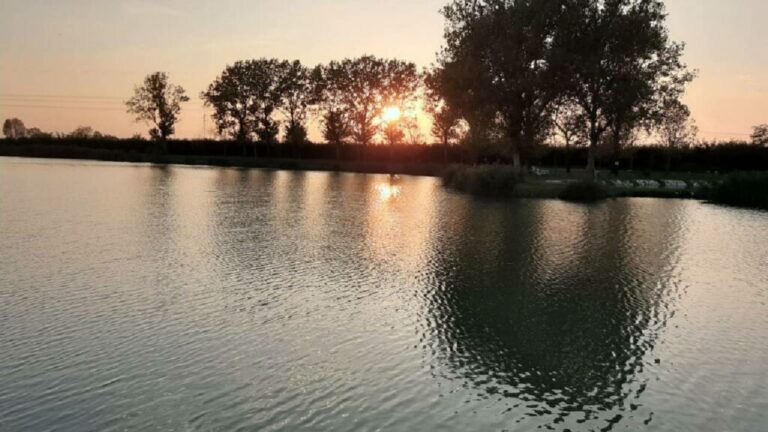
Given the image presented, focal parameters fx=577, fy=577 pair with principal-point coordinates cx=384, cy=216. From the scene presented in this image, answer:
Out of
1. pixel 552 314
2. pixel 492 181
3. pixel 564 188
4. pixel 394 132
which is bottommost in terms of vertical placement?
pixel 552 314

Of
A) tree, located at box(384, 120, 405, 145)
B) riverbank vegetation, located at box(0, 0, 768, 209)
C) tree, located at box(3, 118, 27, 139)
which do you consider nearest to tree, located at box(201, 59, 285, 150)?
riverbank vegetation, located at box(0, 0, 768, 209)

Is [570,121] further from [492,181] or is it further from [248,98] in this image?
[248,98]

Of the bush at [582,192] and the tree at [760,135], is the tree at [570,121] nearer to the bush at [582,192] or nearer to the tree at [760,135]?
the bush at [582,192]

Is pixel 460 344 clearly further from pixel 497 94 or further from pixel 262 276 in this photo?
pixel 497 94

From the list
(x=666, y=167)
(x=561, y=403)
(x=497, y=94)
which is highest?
(x=497, y=94)

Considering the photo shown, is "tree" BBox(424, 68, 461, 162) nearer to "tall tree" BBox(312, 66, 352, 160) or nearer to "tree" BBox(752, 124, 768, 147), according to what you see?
"tall tree" BBox(312, 66, 352, 160)

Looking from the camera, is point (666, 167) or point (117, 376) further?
point (666, 167)

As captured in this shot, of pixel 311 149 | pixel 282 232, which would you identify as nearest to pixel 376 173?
pixel 311 149

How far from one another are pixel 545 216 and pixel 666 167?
38409 millimetres

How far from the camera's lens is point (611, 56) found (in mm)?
41500

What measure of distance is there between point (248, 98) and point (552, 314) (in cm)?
8081

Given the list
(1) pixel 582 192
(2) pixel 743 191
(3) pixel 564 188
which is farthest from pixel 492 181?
(2) pixel 743 191

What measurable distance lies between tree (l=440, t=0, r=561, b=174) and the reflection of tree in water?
22.3 m

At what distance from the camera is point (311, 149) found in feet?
283
